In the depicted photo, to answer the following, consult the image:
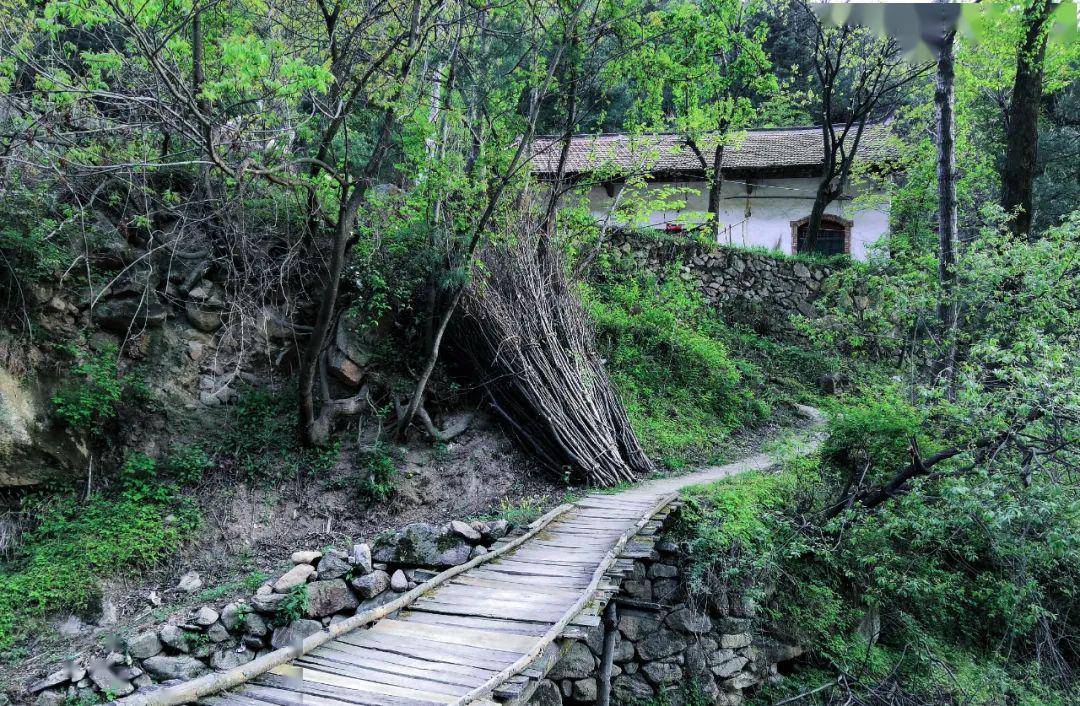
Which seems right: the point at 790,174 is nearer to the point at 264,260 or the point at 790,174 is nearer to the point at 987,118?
the point at 987,118

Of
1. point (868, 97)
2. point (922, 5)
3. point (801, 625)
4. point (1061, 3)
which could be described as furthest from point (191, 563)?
point (868, 97)

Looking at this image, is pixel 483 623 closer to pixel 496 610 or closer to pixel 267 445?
pixel 496 610

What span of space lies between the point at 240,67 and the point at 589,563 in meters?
4.29

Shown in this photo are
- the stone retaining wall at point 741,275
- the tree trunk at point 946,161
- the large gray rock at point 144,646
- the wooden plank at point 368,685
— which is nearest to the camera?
the wooden plank at point 368,685

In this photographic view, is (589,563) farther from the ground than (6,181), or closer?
closer

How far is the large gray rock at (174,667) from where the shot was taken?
14.2 ft

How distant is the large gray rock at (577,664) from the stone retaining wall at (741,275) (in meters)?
8.16

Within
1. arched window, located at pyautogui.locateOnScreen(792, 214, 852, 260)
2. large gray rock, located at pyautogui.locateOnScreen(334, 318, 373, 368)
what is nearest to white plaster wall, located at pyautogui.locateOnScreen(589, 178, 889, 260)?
arched window, located at pyautogui.locateOnScreen(792, 214, 852, 260)

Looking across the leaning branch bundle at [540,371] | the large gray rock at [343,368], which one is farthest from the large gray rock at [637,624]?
the large gray rock at [343,368]

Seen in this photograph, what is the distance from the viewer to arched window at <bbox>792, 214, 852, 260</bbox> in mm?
17062

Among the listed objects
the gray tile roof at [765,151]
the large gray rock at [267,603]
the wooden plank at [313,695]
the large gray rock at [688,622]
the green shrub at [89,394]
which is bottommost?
the large gray rock at [688,622]

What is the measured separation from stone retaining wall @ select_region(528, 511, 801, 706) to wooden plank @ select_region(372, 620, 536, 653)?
160 cm

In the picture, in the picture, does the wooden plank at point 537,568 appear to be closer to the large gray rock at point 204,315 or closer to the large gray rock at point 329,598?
the large gray rock at point 329,598

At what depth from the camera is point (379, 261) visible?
7441 millimetres
